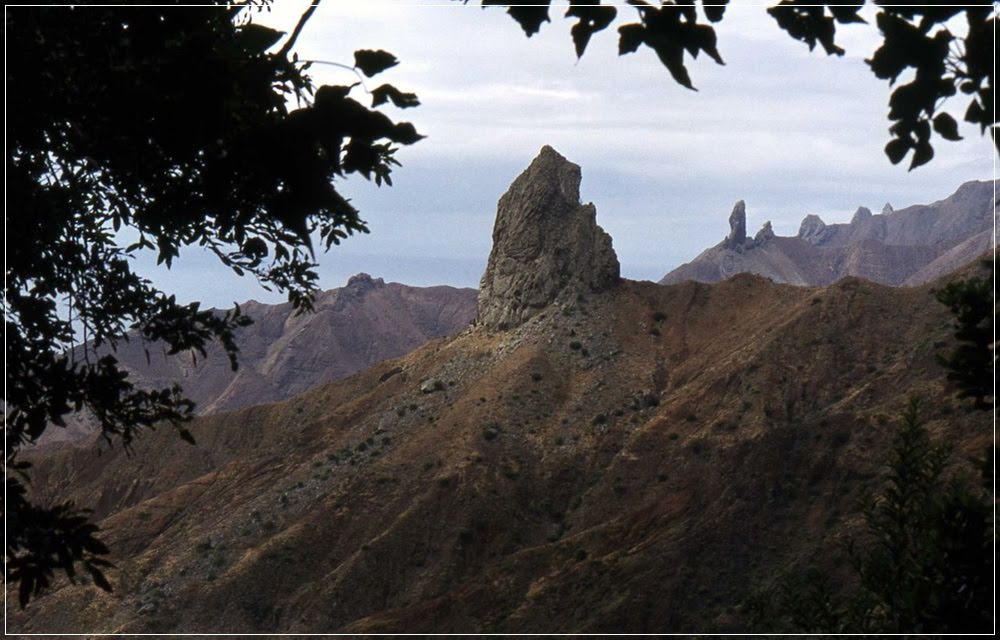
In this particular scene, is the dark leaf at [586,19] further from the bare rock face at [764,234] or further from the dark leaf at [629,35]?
the bare rock face at [764,234]

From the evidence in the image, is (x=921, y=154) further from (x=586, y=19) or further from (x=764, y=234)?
(x=764, y=234)

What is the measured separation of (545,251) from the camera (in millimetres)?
70375

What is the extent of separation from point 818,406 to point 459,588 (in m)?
18.8

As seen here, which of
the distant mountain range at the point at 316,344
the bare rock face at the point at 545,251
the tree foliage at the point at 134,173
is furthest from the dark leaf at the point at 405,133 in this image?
the distant mountain range at the point at 316,344

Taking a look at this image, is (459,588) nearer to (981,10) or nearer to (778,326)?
(778,326)

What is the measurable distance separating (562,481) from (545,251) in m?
19.1

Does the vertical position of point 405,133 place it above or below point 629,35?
below

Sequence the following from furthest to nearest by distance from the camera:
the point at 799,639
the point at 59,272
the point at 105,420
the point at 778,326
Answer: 1. the point at 778,326
2. the point at 799,639
3. the point at 59,272
4. the point at 105,420

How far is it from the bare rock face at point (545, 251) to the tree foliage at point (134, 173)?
202ft

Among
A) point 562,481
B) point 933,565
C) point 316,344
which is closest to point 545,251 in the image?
point 562,481

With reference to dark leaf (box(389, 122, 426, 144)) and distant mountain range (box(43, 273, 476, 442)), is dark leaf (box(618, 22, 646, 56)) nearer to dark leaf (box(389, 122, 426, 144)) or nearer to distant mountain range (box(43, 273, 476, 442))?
dark leaf (box(389, 122, 426, 144))

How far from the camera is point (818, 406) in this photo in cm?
5303

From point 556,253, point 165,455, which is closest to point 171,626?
point 165,455

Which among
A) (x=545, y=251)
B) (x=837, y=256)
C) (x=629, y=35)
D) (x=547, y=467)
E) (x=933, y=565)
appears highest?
(x=837, y=256)
